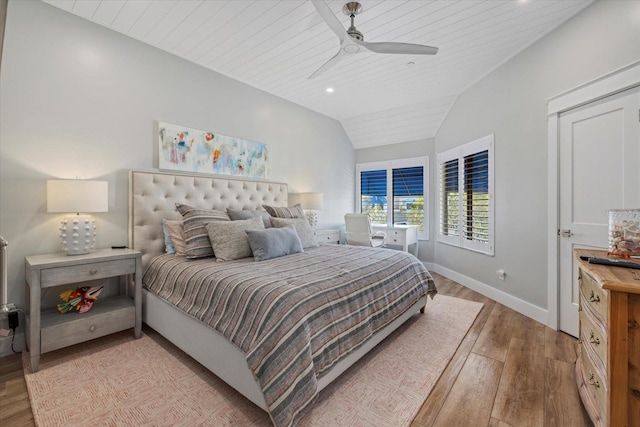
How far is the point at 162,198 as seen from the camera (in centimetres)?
287

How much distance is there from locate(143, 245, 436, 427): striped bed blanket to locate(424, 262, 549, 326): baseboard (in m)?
1.28

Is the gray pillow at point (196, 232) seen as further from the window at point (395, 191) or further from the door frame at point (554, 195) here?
the window at point (395, 191)

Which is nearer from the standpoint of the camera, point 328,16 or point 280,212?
point 328,16

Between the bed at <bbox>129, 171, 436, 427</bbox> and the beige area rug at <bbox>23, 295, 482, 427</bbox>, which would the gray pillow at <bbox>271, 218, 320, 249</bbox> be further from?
the beige area rug at <bbox>23, 295, 482, 427</bbox>

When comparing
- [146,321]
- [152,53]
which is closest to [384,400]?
[146,321]

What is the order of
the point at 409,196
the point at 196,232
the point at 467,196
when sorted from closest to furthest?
the point at 196,232
the point at 467,196
the point at 409,196

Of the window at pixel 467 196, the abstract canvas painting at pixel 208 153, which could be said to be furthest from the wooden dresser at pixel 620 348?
the abstract canvas painting at pixel 208 153

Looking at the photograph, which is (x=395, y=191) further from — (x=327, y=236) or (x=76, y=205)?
(x=76, y=205)

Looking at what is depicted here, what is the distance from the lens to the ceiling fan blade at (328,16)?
1796 millimetres

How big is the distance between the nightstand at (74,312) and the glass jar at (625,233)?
3347 mm

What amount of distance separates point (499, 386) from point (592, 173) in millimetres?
1898

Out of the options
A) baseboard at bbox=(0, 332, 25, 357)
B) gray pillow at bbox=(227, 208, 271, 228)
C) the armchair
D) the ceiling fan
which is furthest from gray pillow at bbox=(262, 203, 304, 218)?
baseboard at bbox=(0, 332, 25, 357)

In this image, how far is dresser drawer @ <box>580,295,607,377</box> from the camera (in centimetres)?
128

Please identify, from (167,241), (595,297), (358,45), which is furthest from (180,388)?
(358,45)
